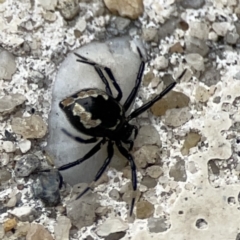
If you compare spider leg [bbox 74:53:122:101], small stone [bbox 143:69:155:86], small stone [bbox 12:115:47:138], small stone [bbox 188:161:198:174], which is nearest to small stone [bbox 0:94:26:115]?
small stone [bbox 12:115:47:138]

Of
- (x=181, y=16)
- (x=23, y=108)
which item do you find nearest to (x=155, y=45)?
(x=181, y=16)

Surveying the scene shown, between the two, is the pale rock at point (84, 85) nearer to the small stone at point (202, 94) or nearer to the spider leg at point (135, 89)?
the spider leg at point (135, 89)

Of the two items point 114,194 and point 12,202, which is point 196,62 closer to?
point 114,194

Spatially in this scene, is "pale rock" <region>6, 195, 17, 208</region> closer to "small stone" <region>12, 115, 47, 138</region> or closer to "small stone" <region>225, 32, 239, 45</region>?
"small stone" <region>12, 115, 47, 138</region>

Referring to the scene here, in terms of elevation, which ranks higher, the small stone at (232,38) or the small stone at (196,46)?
the small stone at (232,38)

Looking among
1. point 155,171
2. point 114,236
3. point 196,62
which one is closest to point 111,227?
point 114,236

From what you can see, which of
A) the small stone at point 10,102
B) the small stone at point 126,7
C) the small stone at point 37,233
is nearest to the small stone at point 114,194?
the small stone at point 37,233

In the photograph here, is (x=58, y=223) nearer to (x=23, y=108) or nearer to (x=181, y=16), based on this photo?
(x=23, y=108)
